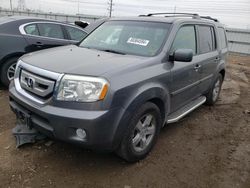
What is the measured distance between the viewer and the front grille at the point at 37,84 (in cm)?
258

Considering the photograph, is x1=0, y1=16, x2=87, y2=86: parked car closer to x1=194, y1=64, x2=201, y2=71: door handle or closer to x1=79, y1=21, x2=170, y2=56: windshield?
x1=79, y1=21, x2=170, y2=56: windshield

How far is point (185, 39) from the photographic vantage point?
3869mm

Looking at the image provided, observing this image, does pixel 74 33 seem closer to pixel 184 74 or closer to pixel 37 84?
pixel 184 74

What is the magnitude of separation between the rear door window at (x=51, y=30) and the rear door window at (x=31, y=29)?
109 mm

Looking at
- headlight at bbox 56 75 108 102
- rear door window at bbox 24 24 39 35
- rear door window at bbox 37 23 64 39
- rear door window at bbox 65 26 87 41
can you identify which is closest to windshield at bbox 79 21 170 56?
headlight at bbox 56 75 108 102

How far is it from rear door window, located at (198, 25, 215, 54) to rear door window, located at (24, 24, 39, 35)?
371 centimetres

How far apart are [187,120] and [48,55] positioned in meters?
2.85

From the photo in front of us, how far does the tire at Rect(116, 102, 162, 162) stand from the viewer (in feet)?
9.21

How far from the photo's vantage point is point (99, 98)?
8.02 ft

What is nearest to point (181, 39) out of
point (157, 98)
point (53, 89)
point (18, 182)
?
point (157, 98)

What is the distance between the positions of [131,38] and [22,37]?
3.01 meters

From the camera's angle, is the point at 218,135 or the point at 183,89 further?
the point at 218,135

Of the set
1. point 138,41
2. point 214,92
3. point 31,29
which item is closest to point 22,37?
point 31,29

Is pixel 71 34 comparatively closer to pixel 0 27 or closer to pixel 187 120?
Result: pixel 0 27
